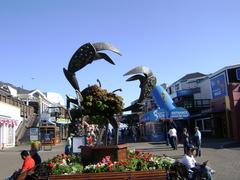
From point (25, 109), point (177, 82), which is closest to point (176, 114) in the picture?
point (25, 109)

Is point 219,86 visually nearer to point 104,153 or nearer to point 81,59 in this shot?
point 81,59

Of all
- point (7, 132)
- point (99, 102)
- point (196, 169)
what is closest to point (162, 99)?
point (7, 132)

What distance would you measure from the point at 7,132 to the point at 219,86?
23773 millimetres

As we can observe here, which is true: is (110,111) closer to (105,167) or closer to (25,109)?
(105,167)

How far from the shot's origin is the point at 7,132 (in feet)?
140

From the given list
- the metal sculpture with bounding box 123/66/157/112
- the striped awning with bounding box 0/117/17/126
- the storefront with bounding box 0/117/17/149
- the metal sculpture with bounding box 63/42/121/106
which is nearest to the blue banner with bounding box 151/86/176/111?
the striped awning with bounding box 0/117/17/126

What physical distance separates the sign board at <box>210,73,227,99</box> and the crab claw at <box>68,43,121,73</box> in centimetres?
3387

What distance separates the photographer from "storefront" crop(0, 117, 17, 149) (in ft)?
132

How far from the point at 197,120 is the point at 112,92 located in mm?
38354

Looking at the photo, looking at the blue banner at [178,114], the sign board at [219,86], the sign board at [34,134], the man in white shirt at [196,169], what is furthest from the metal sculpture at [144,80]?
the sign board at [219,86]

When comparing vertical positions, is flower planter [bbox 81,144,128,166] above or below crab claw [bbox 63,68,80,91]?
below

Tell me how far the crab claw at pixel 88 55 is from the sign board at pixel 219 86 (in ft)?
111

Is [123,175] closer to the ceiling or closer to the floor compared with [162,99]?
closer to the floor

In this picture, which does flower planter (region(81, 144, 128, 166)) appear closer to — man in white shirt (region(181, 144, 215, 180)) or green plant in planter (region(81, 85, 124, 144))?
green plant in planter (region(81, 85, 124, 144))
